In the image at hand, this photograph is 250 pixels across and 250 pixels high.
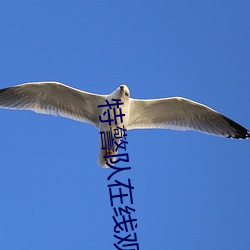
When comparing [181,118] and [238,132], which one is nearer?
[181,118]

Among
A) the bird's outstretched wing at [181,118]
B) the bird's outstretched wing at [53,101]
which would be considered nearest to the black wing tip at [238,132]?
the bird's outstretched wing at [181,118]

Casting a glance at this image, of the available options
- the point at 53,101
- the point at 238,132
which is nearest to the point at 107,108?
the point at 53,101

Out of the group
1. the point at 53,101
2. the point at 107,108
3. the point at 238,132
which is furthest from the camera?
the point at 238,132

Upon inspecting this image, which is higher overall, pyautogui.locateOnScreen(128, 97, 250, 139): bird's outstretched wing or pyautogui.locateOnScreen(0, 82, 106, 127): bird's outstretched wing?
pyautogui.locateOnScreen(0, 82, 106, 127): bird's outstretched wing

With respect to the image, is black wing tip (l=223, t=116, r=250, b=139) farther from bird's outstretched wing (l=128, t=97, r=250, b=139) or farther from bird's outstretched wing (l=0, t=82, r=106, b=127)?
bird's outstretched wing (l=0, t=82, r=106, b=127)

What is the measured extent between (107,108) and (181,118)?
4.06 feet

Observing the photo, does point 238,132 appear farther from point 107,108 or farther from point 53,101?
point 53,101

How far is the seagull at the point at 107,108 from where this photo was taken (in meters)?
6.71

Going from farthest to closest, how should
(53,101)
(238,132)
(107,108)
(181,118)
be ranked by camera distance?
1. (238,132)
2. (181,118)
3. (53,101)
4. (107,108)

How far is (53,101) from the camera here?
273 inches

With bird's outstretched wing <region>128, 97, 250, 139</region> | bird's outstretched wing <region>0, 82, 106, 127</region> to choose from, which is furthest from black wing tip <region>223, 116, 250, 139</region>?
bird's outstretched wing <region>0, 82, 106, 127</region>

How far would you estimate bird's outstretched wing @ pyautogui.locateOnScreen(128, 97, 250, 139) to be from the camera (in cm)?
695

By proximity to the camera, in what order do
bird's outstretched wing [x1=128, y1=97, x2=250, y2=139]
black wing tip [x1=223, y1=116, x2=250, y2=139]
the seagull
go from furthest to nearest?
black wing tip [x1=223, y1=116, x2=250, y2=139] → bird's outstretched wing [x1=128, y1=97, x2=250, y2=139] → the seagull

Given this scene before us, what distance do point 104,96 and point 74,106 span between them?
0.54m
